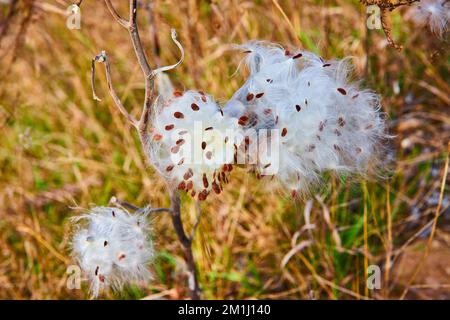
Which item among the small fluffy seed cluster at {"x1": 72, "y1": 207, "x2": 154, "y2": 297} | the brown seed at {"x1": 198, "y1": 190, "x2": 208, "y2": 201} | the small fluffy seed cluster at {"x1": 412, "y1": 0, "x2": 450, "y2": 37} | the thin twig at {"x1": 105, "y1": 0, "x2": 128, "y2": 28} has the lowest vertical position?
the small fluffy seed cluster at {"x1": 72, "y1": 207, "x2": 154, "y2": 297}

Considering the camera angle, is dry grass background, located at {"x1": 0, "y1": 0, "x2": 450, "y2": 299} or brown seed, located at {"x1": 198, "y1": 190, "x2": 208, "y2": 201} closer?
brown seed, located at {"x1": 198, "y1": 190, "x2": 208, "y2": 201}

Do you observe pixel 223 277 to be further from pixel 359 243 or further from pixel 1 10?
pixel 1 10

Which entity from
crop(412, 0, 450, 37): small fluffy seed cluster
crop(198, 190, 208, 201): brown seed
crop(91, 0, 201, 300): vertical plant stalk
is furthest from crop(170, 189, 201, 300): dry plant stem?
crop(412, 0, 450, 37): small fluffy seed cluster

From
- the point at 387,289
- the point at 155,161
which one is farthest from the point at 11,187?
the point at 387,289

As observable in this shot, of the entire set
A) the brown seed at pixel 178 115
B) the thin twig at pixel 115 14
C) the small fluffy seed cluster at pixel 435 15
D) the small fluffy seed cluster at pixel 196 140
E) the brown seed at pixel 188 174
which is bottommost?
the brown seed at pixel 188 174

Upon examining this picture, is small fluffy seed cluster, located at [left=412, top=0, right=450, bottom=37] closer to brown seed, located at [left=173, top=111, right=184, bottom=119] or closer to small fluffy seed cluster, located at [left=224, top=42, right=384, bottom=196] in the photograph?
small fluffy seed cluster, located at [left=224, top=42, right=384, bottom=196]

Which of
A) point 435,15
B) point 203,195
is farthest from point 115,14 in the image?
point 435,15

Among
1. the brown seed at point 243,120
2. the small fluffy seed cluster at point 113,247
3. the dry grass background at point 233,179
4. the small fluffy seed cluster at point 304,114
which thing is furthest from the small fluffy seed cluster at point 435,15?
the small fluffy seed cluster at point 113,247

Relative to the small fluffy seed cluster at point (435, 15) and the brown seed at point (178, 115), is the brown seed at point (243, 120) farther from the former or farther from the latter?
the small fluffy seed cluster at point (435, 15)
